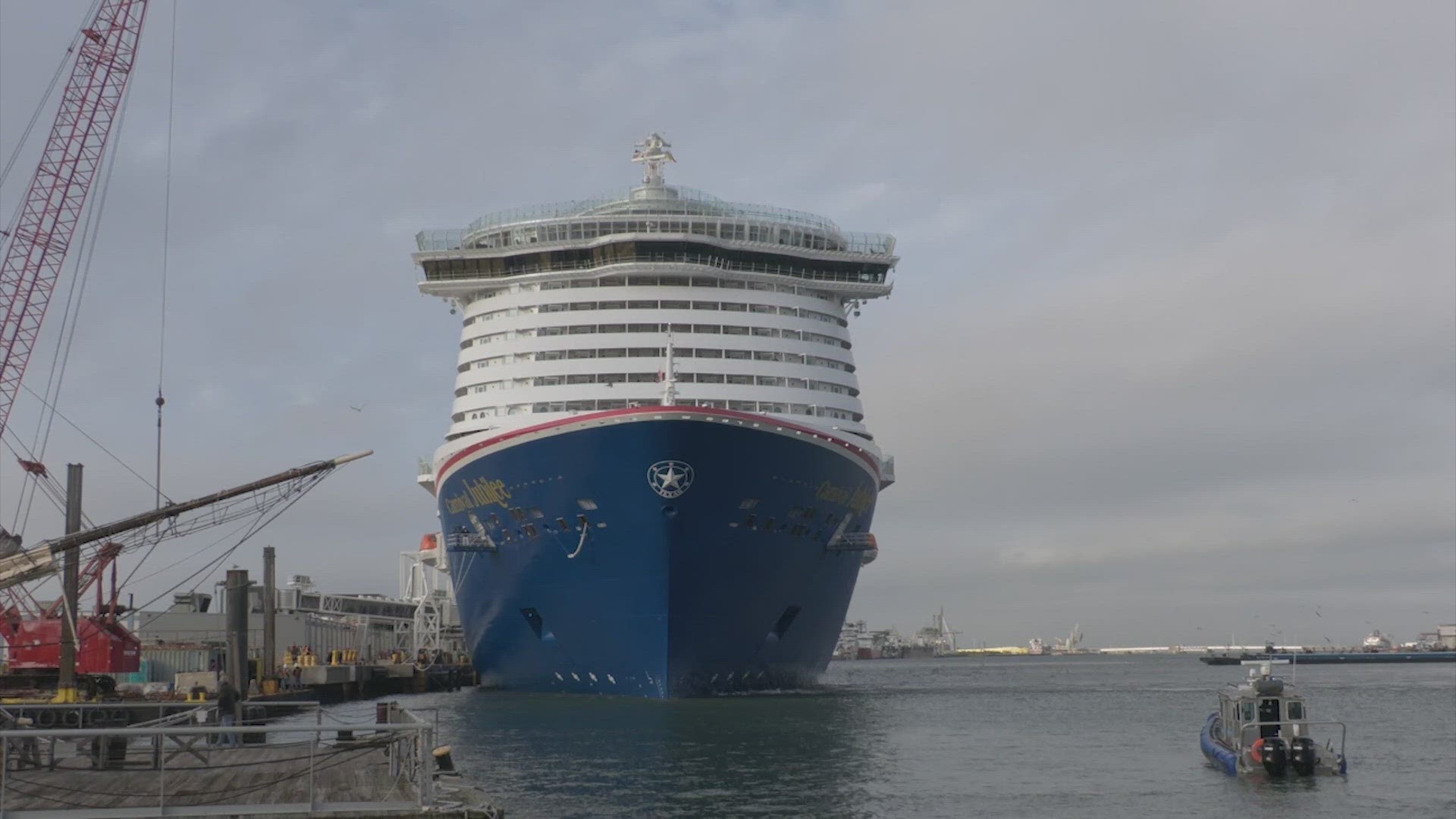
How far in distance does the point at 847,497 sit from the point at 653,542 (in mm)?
8642

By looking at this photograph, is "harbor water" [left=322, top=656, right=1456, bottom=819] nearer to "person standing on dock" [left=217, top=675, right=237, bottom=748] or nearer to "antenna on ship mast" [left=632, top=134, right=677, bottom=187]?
"person standing on dock" [left=217, top=675, right=237, bottom=748]

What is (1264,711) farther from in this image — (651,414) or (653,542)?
(651,414)

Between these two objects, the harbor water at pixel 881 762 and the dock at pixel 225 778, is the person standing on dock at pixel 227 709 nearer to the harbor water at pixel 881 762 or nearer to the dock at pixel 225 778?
the dock at pixel 225 778

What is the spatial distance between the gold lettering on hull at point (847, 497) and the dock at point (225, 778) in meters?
24.9

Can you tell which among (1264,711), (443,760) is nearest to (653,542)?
(1264,711)

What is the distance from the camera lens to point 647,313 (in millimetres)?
50688

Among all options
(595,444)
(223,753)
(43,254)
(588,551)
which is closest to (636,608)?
(588,551)

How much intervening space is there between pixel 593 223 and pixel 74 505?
21.3 metres

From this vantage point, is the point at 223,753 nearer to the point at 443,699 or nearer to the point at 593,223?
the point at 593,223

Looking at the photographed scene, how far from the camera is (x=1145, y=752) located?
38406mm

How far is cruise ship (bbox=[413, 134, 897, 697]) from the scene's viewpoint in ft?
137

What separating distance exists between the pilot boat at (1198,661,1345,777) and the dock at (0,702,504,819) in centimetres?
1882

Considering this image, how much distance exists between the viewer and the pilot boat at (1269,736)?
31.6m

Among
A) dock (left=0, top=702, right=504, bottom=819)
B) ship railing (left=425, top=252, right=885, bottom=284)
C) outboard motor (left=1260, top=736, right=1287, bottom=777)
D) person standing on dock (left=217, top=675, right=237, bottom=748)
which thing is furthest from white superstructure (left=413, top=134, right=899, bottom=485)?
dock (left=0, top=702, right=504, bottom=819)
